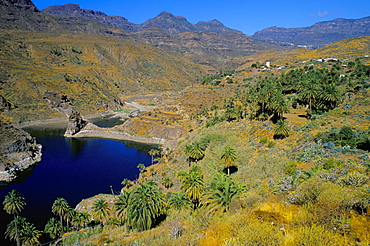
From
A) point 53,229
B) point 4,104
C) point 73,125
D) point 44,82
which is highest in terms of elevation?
point 44,82

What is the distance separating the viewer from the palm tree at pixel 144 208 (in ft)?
69.0

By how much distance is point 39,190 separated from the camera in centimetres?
5028

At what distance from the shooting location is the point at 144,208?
21438 millimetres

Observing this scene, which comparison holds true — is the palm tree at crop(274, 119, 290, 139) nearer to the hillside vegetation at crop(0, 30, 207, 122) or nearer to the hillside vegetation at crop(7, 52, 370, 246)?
the hillside vegetation at crop(7, 52, 370, 246)

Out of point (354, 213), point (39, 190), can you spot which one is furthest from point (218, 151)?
point (39, 190)

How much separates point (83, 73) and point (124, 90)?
38071 millimetres

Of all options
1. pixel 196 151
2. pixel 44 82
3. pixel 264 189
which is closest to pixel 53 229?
pixel 196 151

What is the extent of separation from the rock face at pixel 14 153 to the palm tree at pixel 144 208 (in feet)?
163

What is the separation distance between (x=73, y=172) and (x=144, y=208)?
47.7 m

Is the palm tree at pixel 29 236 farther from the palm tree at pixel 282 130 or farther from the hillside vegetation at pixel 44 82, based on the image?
the hillside vegetation at pixel 44 82

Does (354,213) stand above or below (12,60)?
below

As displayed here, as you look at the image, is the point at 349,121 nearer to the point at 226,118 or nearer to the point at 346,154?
the point at 346,154

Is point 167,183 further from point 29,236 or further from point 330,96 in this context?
point 330,96

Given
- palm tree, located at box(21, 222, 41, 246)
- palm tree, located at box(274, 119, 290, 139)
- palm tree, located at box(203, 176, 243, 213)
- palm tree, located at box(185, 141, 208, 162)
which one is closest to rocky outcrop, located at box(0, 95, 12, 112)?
palm tree, located at box(21, 222, 41, 246)
